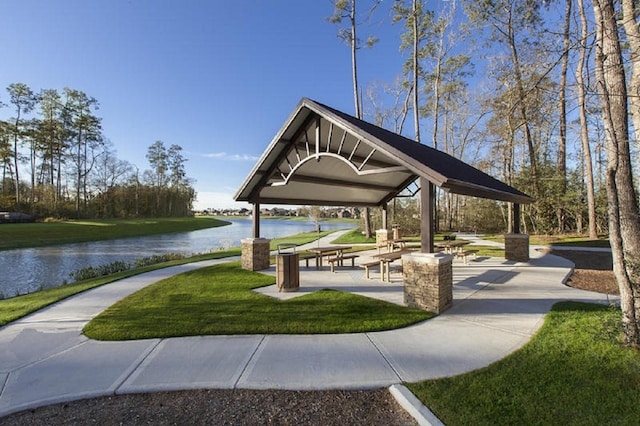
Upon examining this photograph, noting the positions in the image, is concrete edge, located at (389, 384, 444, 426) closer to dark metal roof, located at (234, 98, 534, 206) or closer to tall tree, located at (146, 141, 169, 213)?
dark metal roof, located at (234, 98, 534, 206)

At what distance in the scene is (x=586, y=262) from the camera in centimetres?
998

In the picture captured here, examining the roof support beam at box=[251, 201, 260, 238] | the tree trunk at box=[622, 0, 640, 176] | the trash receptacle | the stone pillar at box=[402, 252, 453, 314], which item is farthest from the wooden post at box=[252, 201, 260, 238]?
the tree trunk at box=[622, 0, 640, 176]

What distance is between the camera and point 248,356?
3684 mm

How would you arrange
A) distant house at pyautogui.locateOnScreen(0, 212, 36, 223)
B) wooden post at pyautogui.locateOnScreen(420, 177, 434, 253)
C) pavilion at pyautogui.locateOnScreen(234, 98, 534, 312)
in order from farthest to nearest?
distant house at pyautogui.locateOnScreen(0, 212, 36, 223) < pavilion at pyautogui.locateOnScreen(234, 98, 534, 312) < wooden post at pyautogui.locateOnScreen(420, 177, 434, 253)

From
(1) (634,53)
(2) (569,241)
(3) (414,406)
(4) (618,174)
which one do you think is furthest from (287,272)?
(2) (569,241)

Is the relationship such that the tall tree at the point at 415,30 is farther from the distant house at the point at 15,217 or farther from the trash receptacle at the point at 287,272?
the distant house at the point at 15,217

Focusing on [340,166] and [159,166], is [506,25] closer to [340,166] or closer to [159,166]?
[340,166]

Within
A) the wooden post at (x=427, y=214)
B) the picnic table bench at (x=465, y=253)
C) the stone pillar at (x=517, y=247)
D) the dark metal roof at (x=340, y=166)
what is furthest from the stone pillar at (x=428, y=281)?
the stone pillar at (x=517, y=247)

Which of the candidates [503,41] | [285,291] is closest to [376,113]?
[503,41]

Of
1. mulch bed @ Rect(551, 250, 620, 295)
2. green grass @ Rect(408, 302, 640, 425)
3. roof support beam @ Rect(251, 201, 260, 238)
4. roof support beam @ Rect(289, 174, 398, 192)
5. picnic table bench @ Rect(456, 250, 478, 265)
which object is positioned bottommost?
mulch bed @ Rect(551, 250, 620, 295)

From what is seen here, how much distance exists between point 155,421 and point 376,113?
90.9 ft

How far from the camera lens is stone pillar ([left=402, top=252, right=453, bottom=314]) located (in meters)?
5.22

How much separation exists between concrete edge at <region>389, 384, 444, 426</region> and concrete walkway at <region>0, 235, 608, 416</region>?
18 cm

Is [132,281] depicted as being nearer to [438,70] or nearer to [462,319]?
[462,319]
